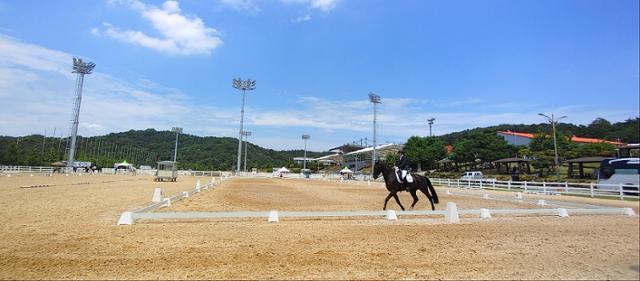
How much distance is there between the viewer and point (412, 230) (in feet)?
34.4

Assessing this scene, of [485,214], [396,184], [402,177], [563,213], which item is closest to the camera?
[563,213]

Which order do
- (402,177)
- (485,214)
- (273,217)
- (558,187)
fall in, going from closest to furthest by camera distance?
1. (558,187)
2. (273,217)
3. (485,214)
4. (402,177)

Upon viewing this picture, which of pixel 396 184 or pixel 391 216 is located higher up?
pixel 396 184

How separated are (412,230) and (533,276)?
17.5 feet

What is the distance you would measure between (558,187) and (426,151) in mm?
79765

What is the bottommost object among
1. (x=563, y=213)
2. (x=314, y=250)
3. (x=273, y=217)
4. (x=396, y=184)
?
(x=314, y=250)

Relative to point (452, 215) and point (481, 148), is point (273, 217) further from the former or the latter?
point (481, 148)

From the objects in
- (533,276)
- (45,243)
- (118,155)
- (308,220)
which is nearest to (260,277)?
(533,276)

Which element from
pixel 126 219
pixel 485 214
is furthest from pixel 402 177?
pixel 126 219

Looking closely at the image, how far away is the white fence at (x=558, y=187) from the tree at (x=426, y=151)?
125 ft

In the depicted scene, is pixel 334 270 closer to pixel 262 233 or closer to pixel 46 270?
pixel 262 233

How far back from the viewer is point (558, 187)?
10.2m

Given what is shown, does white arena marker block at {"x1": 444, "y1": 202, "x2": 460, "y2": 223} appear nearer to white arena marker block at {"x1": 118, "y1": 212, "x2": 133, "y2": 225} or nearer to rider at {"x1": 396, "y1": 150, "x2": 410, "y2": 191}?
rider at {"x1": 396, "y1": 150, "x2": 410, "y2": 191}

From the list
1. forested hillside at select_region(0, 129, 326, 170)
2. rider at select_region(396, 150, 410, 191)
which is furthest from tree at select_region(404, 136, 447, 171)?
rider at select_region(396, 150, 410, 191)
